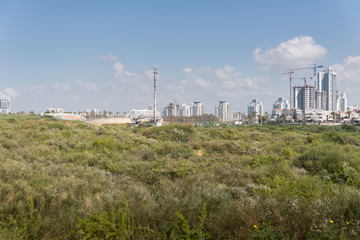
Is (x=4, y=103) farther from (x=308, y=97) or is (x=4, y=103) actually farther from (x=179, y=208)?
(x=308, y=97)

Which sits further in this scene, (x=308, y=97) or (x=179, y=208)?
(x=308, y=97)

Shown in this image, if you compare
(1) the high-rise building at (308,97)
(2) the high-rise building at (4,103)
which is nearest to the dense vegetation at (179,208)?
(2) the high-rise building at (4,103)

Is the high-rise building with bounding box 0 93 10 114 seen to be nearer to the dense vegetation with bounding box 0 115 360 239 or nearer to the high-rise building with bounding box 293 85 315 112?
the dense vegetation with bounding box 0 115 360 239

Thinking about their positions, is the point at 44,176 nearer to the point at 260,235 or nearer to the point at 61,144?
the point at 260,235

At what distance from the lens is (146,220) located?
3.54 meters

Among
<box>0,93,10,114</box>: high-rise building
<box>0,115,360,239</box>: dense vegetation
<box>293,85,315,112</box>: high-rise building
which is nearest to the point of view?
<box>0,115,360,239</box>: dense vegetation

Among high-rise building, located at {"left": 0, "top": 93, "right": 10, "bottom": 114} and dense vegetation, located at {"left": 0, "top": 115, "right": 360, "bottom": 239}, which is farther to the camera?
high-rise building, located at {"left": 0, "top": 93, "right": 10, "bottom": 114}

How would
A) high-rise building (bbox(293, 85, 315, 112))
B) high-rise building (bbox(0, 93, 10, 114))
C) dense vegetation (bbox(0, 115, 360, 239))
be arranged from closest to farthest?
1. dense vegetation (bbox(0, 115, 360, 239))
2. high-rise building (bbox(0, 93, 10, 114))
3. high-rise building (bbox(293, 85, 315, 112))

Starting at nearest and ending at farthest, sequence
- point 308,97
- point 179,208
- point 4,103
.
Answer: point 179,208
point 4,103
point 308,97

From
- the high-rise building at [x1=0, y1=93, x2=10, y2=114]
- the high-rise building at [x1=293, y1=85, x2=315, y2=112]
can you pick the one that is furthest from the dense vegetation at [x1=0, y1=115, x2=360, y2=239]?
the high-rise building at [x1=293, y1=85, x2=315, y2=112]

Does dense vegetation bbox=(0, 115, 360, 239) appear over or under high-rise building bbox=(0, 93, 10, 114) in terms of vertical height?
under

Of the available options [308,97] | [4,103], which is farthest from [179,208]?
[308,97]

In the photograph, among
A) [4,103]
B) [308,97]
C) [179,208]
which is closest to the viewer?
[179,208]

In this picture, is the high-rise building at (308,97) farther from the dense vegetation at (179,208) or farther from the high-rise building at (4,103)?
the high-rise building at (4,103)
